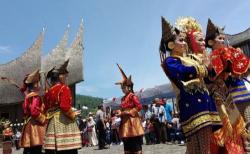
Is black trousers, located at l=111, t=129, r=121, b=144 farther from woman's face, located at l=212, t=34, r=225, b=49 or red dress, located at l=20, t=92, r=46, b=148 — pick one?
woman's face, located at l=212, t=34, r=225, b=49

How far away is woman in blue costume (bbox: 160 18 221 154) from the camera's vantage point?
15.5ft

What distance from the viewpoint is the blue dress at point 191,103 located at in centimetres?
474

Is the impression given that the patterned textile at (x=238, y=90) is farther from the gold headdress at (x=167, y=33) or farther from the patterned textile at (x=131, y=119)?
the patterned textile at (x=131, y=119)

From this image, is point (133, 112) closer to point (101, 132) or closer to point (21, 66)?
point (101, 132)

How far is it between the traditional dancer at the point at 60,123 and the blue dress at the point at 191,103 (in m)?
2.70

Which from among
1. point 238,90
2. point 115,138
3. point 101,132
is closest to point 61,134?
point 238,90

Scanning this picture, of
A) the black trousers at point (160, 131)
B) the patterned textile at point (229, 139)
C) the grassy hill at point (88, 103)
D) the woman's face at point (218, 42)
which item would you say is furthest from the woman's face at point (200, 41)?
the grassy hill at point (88, 103)

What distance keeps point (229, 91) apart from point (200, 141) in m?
1.25

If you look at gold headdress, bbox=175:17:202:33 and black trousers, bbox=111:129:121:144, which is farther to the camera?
black trousers, bbox=111:129:121:144

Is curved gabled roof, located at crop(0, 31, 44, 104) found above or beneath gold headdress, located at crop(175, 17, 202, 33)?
above

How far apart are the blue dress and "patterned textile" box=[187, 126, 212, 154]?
0.06 meters

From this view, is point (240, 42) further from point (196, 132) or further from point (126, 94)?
point (196, 132)

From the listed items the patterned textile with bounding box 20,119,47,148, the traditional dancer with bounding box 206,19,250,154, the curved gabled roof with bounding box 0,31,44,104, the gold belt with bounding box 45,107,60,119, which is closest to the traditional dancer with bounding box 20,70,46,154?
the patterned textile with bounding box 20,119,47,148

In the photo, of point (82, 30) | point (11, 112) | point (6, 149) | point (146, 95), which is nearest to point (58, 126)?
point (6, 149)
